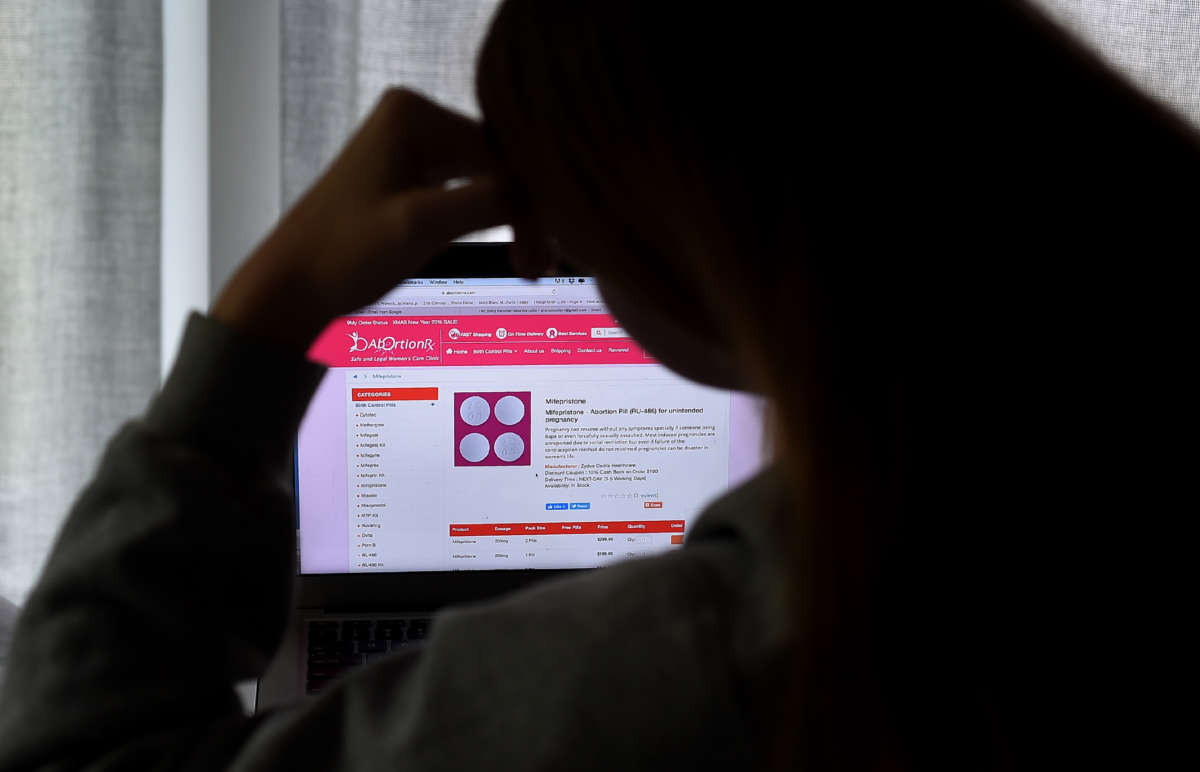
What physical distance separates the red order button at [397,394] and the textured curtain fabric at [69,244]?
42 cm

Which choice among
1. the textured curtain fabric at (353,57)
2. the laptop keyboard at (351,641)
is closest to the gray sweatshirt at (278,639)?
the laptop keyboard at (351,641)

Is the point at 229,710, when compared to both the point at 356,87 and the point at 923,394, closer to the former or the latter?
the point at 923,394

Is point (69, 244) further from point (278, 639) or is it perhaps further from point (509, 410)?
point (278, 639)

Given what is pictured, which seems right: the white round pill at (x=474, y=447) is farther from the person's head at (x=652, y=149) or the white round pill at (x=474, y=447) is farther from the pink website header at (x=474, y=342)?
the person's head at (x=652, y=149)

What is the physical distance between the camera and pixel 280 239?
508 mm

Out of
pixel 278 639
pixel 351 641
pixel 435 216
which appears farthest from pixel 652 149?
pixel 351 641

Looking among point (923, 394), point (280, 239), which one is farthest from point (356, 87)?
point (923, 394)

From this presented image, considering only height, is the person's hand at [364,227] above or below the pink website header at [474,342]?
above

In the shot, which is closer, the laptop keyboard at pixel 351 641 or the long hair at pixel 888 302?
the long hair at pixel 888 302

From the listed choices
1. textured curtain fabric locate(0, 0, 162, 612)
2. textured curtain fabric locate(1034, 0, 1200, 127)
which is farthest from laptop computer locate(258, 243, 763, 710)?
textured curtain fabric locate(1034, 0, 1200, 127)

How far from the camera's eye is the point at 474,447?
845 mm

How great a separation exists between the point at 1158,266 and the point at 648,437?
537 millimetres

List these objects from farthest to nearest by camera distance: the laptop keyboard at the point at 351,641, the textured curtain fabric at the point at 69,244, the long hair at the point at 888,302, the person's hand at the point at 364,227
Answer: the textured curtain fabric at the point at 69,244 → the laptop keyboard at the point at 351,641 → the person's hand at the point at 364,227 → the long hair at the point at 888,302

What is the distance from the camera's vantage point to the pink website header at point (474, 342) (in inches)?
32.1
